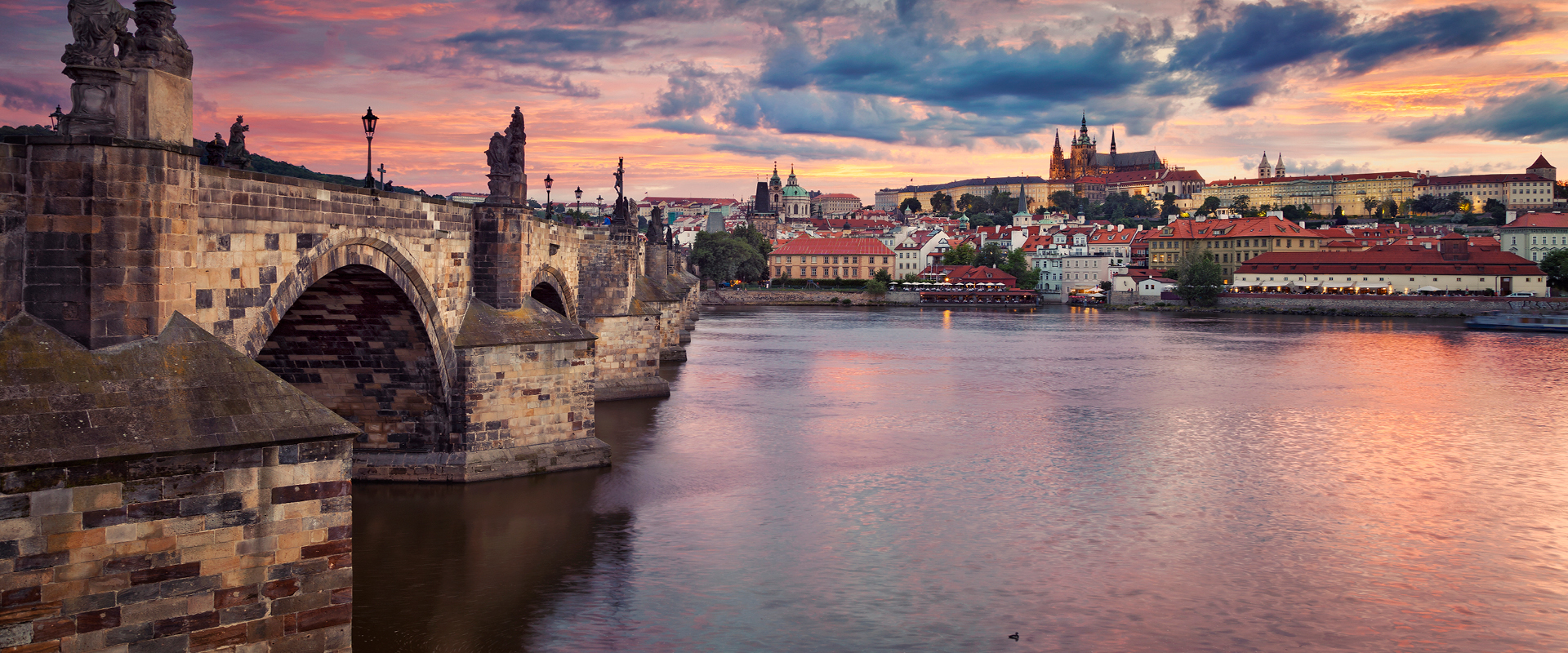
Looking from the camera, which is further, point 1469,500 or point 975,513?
point 1469,500

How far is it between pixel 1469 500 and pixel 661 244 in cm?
3256

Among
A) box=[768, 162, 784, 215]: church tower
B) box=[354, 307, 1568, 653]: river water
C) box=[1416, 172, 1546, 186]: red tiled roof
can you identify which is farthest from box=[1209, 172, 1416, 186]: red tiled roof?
box=[354, 307, 1568, 653]: river water

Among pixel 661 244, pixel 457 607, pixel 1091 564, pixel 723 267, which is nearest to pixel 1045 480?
pixel 1091 564

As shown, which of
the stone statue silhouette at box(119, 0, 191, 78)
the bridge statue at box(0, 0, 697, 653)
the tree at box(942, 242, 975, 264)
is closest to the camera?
the bridge statue at box(0, 0, 697, 653)

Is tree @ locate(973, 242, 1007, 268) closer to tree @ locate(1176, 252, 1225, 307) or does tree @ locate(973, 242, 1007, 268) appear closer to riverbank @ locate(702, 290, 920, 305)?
riverbank @ locate(702, 290, 920, 305)

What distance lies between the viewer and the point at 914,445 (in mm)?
23891

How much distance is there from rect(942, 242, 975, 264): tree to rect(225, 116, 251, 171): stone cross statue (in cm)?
10827

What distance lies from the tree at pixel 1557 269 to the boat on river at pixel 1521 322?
19.9 meters

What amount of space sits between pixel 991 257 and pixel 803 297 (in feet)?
73.3

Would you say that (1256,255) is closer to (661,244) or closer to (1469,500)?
(661,244)

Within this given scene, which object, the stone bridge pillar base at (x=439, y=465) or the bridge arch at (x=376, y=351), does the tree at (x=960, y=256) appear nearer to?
the stone bridge pillar base at (x=439, y=465)

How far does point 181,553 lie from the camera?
8203mm

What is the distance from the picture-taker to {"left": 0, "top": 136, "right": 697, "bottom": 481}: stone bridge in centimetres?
851

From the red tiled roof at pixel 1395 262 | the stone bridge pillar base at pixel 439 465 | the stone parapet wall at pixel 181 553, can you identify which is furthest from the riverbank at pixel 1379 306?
the stone parapet wall at pixel 181 553
